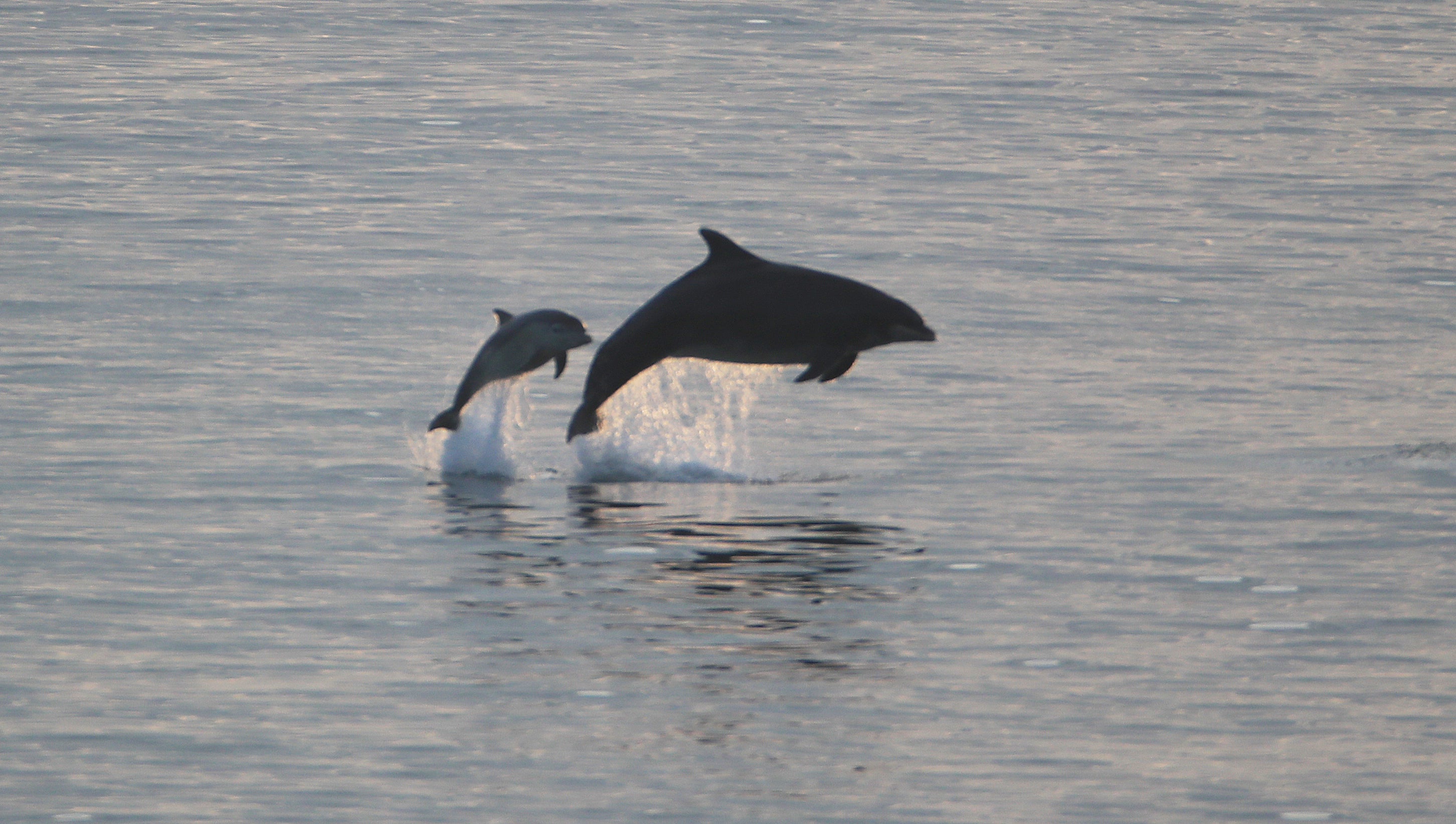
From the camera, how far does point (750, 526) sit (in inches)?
692

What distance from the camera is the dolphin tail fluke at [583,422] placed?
18625 mm

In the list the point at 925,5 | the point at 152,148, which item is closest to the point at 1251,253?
the point at 152,148

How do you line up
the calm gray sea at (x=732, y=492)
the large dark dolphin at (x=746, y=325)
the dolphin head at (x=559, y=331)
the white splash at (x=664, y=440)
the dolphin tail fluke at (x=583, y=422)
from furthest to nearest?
the white splash at (x=664, y=440)
the dolphin head at (x=559, y=331)
the dolphin tail fluke at (x=583, y=422)
the large dark dolphin at (x=746, y=325)
the calm gray sea at (x=732, y=492)

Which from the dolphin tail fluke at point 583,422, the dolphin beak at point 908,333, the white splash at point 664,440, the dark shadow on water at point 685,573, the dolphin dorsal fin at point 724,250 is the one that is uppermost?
the dolphin dorsal fin at point 724,250

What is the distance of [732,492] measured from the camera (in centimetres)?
1908

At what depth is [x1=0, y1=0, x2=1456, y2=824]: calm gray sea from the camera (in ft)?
40.8

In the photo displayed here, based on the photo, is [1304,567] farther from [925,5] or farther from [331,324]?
[925,5]


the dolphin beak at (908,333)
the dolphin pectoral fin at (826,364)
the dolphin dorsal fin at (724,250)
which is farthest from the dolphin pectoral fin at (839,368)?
the dolphin dorsal fin at (724,250)

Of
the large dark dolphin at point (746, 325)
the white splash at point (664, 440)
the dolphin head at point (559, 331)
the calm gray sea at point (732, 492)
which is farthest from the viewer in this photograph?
the white splash at point (664, 440)

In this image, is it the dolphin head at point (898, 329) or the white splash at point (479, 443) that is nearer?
the dolphin head at point (898, 329)

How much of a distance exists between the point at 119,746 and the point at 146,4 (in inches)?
2353

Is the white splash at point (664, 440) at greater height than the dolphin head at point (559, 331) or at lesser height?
lesser

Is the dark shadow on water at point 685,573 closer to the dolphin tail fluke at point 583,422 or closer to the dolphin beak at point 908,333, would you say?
the dolphin tail fluke at point 583,422

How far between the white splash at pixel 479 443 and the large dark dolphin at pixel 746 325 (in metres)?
1.29
